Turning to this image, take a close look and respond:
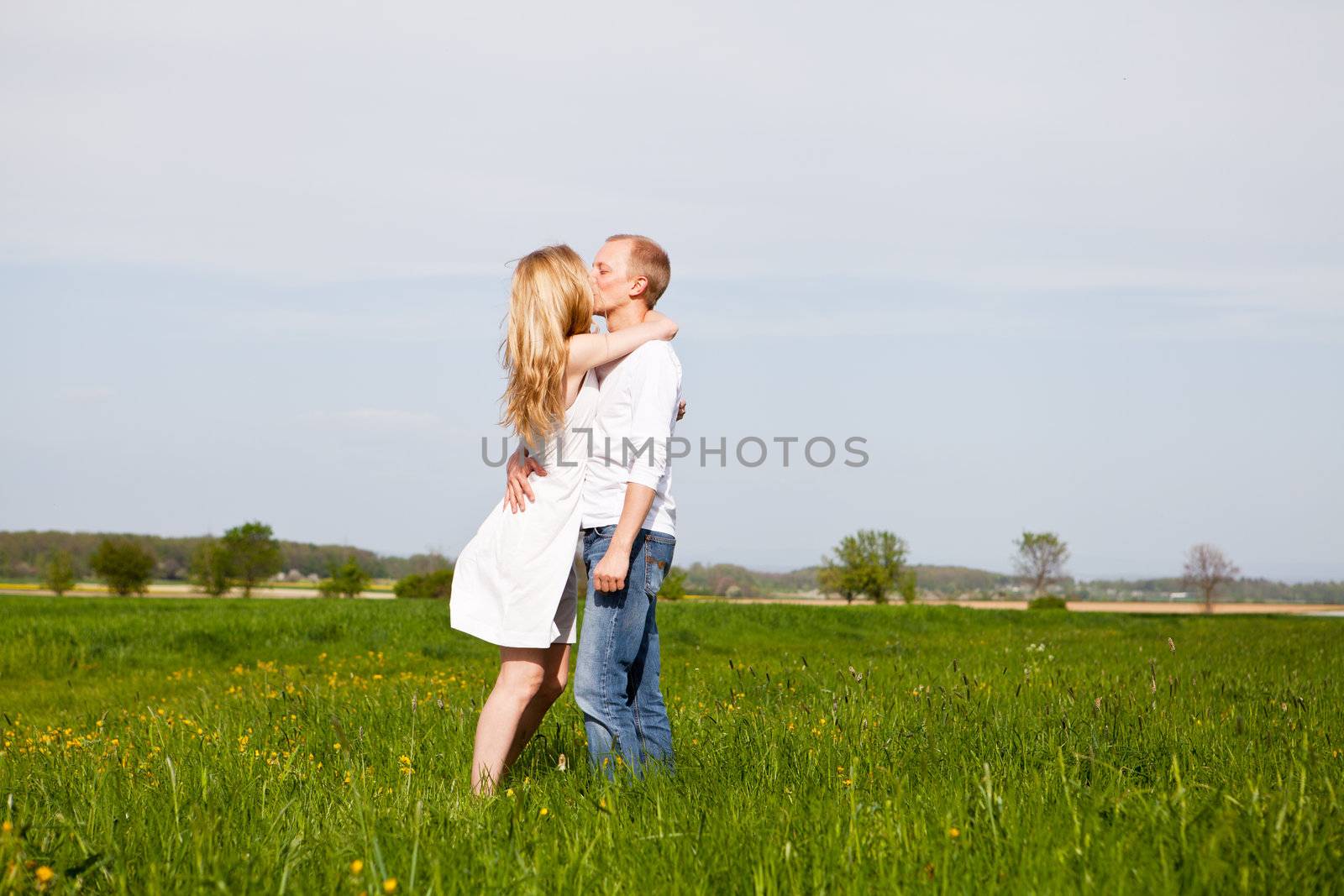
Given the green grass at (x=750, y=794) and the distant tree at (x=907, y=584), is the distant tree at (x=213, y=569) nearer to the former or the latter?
the distant tree at (x=907, y=584)

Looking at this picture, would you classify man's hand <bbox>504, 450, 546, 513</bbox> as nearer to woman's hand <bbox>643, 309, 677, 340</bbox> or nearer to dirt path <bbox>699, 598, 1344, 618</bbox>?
woman's hand <bbox>643, 309, 677, 340</bbox>

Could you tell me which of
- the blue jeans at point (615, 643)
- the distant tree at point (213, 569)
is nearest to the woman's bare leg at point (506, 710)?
the blue jeans at point (615, 643)

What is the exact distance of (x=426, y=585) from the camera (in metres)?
55.2

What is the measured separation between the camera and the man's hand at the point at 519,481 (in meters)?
4.23

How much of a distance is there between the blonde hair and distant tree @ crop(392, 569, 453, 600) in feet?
162

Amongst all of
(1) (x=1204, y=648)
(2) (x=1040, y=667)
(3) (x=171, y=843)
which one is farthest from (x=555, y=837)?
(1) (x=1204, y=648)

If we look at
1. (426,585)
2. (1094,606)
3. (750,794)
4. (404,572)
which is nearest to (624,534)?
(750,794)

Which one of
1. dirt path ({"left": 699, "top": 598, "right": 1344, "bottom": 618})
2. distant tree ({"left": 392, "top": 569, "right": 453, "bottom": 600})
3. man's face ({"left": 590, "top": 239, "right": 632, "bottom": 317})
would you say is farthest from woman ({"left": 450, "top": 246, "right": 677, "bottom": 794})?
distant tree ({"left": 392, "top": 569, "right": 453, "bottom": 600})

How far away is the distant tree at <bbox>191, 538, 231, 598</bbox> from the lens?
7669 cm

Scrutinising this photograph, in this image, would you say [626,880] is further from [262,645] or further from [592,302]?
[262,645]

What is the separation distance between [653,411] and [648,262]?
0.73 m

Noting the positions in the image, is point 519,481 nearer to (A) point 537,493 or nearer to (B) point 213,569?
(A) point 537,493

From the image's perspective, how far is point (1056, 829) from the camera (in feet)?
9.36

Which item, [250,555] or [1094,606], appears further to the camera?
[250,555]
